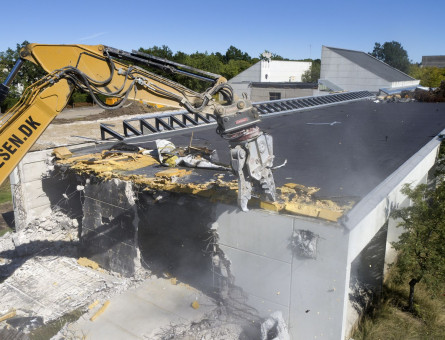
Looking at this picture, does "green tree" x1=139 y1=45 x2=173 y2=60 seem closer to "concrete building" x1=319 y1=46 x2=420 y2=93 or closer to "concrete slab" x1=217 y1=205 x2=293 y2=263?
"concrete building" x1=319 y1=46 x2=420 y2=93

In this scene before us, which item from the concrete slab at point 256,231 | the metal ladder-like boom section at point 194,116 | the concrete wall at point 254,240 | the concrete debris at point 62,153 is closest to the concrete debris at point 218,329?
the concrete wall at point 254,240

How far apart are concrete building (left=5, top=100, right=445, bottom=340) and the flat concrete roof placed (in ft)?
0.18

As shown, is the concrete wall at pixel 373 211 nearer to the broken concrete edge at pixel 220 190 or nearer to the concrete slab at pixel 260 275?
the broken concrete edge at pixel 220 190

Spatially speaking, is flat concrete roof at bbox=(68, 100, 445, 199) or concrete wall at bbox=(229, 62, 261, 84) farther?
concrete wall at bbox=(229, 62, 261, 84)

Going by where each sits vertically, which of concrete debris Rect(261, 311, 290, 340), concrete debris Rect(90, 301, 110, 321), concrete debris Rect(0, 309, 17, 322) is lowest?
concrete debris Rect(0, 309, 17, 322)

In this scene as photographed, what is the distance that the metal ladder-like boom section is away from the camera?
1680cm


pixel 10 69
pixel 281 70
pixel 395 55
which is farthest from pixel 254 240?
pixel 395 55

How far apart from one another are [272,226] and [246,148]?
1.86 m

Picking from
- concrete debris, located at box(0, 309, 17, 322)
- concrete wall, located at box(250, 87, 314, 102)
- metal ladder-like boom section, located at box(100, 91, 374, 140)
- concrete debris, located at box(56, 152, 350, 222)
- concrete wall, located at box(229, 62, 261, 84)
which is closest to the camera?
concrete debris, located at box(56, 152, 350, 222)

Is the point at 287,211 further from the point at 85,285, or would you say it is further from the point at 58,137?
the point at 58,137

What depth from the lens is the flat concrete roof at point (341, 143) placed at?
32.3 ft

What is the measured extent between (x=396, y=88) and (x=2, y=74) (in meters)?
43.9

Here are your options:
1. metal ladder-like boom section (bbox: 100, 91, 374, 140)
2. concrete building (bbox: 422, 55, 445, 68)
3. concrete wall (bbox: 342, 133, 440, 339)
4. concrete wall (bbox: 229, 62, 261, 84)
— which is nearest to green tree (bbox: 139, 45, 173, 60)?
concrete wall (bbox: 229, 62, 261, 84)

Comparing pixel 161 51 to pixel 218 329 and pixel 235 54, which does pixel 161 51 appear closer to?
pixel 235 54
